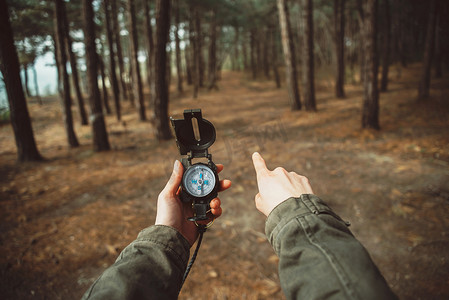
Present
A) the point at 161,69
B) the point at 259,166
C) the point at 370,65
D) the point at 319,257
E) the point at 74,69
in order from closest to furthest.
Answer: the point at 319,257
the point at 259,166
the point at 370,65
the point at 161,69
the point at 74,69

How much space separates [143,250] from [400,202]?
499 centimetres

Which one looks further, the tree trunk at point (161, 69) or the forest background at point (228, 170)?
the tree trunk at point (161, 69)

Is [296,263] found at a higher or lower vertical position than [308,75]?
lower

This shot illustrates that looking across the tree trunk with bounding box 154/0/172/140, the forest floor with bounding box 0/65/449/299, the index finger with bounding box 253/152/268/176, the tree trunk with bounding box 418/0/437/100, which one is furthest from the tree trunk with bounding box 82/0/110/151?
the tree trunk with bounding box 418/0/437/100

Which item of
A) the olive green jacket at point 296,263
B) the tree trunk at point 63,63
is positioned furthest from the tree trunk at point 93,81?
the olive green jacket at point 296,263

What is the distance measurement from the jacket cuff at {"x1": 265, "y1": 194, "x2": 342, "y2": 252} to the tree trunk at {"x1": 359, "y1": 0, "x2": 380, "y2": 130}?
8.69 metres

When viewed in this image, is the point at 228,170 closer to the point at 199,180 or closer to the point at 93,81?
the point at 199,180

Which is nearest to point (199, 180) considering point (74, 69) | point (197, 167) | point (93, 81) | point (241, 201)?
point (197, 167)

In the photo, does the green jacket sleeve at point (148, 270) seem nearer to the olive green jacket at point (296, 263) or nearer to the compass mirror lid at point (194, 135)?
the olive green jacket at point (296, 263)

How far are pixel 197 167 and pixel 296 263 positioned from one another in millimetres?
1084

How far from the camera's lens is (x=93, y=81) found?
8.30 m

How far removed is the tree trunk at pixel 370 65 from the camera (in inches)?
315

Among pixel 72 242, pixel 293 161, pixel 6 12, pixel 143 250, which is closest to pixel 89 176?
pixel 72 242

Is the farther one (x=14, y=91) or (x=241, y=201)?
(x=14, y=91)
